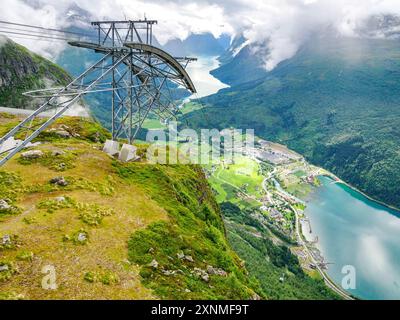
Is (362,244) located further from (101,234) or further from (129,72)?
(101,234)

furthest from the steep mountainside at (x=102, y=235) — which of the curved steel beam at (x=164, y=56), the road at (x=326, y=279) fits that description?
the road at (x=326, y=279)

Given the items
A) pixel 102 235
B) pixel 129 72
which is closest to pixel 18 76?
pixel 129 72

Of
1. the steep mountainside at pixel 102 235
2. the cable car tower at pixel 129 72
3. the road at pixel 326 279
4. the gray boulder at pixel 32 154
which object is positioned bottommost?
the road at pixel 326 279

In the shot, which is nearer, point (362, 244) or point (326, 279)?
point (326, 279)

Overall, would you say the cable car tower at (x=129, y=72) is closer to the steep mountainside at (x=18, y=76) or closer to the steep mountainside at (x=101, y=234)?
the steep mountainside at (x=101, y=234)
